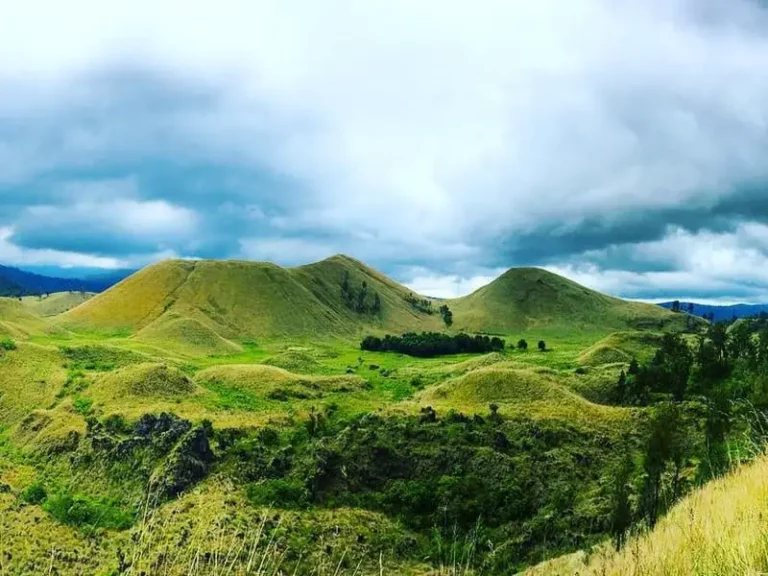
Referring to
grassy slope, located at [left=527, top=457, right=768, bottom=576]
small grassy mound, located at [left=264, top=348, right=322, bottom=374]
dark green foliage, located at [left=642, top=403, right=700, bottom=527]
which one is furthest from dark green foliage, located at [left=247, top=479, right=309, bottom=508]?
small grassy mound, located at [left=264, top=348, right=322, bottom=374]

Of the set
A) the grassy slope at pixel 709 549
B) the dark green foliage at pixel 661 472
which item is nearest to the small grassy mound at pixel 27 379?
the dark green foliage at pixel 661 472

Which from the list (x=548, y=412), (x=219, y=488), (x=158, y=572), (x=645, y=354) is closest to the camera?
(x=158, y=572)

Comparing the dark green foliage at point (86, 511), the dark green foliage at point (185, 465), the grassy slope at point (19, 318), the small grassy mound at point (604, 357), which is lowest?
the dark green foliage at point (86, 511)

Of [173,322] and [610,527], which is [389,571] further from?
[173,322]

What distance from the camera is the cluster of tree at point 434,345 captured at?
164 m

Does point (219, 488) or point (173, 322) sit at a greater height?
point (173, 322)

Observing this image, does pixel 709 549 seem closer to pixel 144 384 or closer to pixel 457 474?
pixel 457 474

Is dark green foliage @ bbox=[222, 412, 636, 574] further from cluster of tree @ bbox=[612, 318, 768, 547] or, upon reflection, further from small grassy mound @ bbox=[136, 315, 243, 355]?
small grassy mound @ bbox=[136, 315, 243, 355]

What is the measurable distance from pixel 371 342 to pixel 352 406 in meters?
97.9

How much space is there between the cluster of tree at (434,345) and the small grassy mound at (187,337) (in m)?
40.9

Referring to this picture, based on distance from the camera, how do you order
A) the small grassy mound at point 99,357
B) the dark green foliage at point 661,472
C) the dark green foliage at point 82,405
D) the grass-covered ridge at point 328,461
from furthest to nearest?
the small grassy mound at point 99,357 < the dark green foliage at point 82,405 < the dark green foliage at point 661,472 < the grass-covered ridge at point 328,461

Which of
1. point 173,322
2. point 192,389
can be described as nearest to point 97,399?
point 192,389

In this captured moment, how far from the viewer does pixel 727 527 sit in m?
7.30

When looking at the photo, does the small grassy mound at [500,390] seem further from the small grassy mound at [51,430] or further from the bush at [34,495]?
the bush at [34,495]
